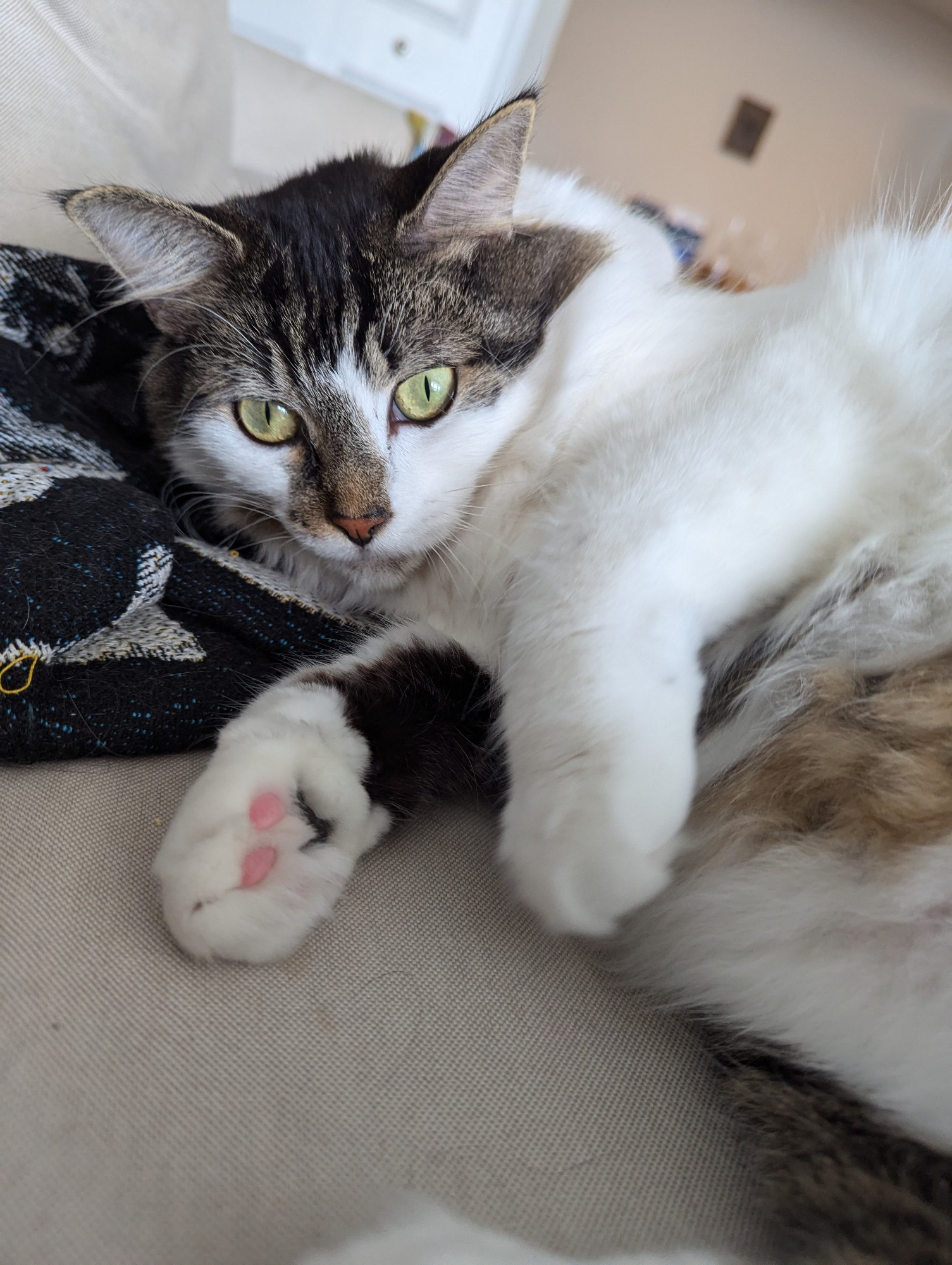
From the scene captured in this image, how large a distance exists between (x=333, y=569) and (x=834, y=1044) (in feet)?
2.34

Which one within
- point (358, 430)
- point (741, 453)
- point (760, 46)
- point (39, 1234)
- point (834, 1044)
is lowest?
point (39, 1234)

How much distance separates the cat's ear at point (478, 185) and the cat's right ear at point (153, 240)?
210 mm

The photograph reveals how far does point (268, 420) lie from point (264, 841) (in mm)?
524

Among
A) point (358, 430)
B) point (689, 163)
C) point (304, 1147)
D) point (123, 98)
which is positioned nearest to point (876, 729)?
point (304, 1147)

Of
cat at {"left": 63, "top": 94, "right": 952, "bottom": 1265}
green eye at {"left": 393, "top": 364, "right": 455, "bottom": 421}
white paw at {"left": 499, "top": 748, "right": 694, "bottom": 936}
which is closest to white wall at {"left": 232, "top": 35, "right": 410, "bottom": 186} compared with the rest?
cat at {"left": 63, "top": 94, "right": 952, "bottom": 1265}

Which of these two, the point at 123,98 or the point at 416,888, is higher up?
the point at 123,98

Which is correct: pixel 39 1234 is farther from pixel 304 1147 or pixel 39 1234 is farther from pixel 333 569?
pixel 333 569

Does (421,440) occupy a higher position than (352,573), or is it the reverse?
(421,440)

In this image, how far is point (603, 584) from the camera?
62cm

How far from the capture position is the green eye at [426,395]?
35.2 inches

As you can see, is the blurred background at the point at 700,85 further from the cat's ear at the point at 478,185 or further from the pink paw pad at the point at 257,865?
the pink paw pad at the point at 257,865

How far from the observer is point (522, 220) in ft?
3.25

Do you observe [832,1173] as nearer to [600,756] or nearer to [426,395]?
[600,756]

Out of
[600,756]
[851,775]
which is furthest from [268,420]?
[851,775]
